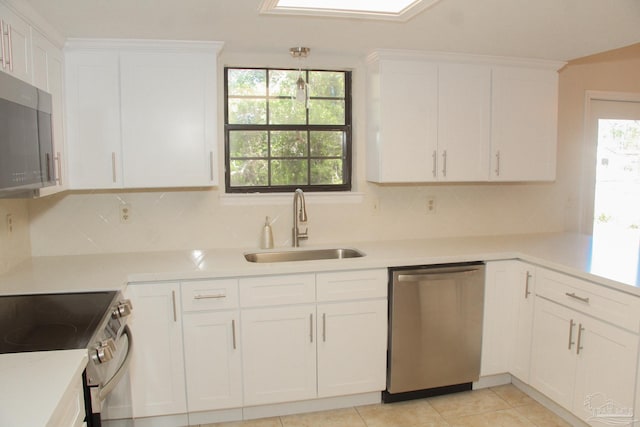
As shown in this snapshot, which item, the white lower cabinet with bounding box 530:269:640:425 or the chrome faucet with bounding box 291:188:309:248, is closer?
the white lower cabinet with bounding box 530:269:640:425

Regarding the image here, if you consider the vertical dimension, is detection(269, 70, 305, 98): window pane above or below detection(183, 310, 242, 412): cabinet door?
above

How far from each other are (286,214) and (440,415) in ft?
5.05

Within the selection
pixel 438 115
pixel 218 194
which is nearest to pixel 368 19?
pixel 438 115

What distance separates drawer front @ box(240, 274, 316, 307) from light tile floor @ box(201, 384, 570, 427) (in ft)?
2.25

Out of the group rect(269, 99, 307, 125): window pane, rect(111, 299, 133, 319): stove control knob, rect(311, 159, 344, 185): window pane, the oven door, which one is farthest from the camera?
rect(311, 159, 344, 185): window pane

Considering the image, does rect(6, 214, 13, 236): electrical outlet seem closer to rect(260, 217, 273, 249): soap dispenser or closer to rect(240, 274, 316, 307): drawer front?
rect(240, 274, 316, 307): drawer front

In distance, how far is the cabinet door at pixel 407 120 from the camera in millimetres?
Result: 2928

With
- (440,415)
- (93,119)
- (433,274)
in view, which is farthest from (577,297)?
(93,119)

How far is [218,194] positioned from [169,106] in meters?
0.65

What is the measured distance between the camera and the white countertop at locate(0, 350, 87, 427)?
109 cm

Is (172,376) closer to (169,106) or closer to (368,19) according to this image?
(169,106)

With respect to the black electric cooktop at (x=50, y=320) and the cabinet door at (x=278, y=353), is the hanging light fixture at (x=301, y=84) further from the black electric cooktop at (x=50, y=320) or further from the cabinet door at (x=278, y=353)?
the black electric cooktop at (x=50, y=320)

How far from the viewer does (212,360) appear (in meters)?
2.51

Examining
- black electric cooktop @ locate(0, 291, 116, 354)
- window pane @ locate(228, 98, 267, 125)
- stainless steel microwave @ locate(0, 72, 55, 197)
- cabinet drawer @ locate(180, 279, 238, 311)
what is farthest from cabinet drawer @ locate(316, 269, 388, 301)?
stainless steel microwave @ locate(0, 72, 55, 197)
